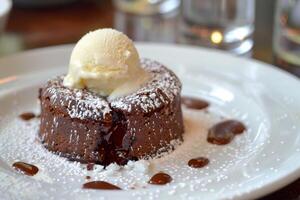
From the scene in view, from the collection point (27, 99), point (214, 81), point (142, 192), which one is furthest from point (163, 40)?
point (142, 192)

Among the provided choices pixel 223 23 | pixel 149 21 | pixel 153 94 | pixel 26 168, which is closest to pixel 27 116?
pixel 26 168

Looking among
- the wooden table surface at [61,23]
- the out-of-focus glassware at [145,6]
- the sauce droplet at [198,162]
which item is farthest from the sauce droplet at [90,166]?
the out-of-focus glassware at [145,6]

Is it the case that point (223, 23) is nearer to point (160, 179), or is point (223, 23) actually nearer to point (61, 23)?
point (61, 23)

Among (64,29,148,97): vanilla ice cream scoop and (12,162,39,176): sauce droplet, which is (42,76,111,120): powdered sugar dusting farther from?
(12,162,39,176): sauce droplet

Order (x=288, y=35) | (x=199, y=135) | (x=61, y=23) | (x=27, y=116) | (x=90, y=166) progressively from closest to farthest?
1. (x=90, y=166)
2. (x=199, y=135)
3. (x=27, y=116)
4. (x=288, y=35)
5. (x=61, y=23)

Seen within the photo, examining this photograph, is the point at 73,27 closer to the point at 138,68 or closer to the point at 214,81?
the point at 214,81

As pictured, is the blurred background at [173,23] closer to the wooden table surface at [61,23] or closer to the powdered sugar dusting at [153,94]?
the wooden table surface at [61,23]
